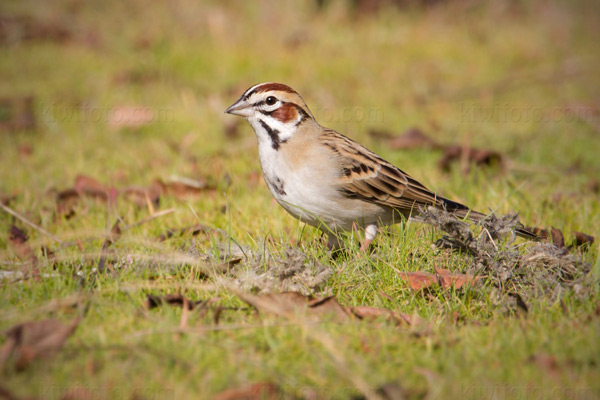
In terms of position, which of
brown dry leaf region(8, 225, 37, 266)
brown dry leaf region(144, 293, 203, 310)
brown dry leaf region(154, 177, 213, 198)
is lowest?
brown dry leaf region(8, 225, 37, 266)

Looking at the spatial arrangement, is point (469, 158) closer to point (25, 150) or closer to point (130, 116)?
point (130, 116)

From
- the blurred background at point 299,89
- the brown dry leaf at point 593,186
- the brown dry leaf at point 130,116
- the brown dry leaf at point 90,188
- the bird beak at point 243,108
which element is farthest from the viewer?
the brown dry leaf at point 130,116

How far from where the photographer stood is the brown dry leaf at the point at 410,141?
729 centimetres

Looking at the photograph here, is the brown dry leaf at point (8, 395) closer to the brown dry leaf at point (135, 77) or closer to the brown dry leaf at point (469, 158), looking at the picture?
the brown dry leaf at point (469, 158)

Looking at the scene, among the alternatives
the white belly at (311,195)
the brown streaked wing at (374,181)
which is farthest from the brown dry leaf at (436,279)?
the brown streaked wing at (374,181)

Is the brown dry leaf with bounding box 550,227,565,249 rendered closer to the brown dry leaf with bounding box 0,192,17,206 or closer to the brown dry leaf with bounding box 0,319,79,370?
the brown dry leaf with bounding box 0,319,79,370

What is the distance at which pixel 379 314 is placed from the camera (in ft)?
11.7

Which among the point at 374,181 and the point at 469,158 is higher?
the point at 374,181

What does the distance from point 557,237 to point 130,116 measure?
18.5 ft

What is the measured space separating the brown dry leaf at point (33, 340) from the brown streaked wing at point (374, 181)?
2.20m

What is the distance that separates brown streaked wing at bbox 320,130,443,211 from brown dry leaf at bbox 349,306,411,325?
1.21 metres

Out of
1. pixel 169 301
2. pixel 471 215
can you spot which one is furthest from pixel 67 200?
pixel 471 215

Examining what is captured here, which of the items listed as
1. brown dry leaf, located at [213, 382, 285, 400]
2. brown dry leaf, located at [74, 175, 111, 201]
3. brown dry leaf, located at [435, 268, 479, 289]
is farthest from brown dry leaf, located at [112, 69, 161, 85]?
brown dry leaf, located at [213, 382, 285, 400]

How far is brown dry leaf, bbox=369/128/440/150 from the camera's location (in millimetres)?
7293
